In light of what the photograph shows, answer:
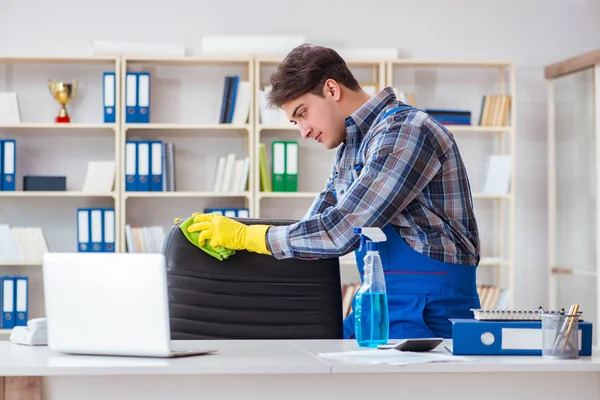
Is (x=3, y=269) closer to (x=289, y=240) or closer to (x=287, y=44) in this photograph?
(x=287, y=44)

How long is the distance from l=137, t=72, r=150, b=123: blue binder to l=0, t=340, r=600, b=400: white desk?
3.23 meters

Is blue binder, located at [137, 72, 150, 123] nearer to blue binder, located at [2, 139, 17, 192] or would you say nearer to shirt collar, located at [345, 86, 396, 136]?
blue binder, located at [2, 139, 17, 192]

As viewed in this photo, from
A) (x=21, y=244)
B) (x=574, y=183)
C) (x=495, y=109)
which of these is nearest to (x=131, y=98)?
(x=21, y=244)

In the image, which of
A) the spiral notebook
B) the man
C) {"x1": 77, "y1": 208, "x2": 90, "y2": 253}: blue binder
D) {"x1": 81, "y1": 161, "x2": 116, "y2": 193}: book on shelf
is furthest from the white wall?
the spiral notebook

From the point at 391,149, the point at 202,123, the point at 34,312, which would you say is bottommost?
the point at 34,312

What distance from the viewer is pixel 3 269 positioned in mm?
4898

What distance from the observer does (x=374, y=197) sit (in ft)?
7.22

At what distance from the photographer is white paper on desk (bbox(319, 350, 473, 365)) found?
1597 mm

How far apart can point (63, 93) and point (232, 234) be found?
9.25 feet

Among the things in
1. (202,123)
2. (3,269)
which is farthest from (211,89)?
(3,269)

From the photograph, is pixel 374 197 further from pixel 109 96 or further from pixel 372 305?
pixel 109 96

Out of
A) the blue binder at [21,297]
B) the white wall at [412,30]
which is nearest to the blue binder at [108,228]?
the blue binder at [21,297]

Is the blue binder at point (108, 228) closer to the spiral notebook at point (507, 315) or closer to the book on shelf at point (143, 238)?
the book on shelf at point (143, 238)

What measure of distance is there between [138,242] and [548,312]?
3339 millimetres
